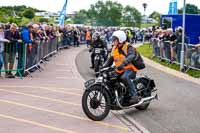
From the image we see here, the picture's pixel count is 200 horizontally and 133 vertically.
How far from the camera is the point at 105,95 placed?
33.0 feet

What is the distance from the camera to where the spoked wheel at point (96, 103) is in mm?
9930

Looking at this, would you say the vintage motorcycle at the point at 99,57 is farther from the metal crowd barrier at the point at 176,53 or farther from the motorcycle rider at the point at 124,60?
the motorcycle rider at the point at 124,60

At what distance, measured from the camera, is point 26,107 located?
11.1 metres

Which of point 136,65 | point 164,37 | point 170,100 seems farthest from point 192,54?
point 136,65

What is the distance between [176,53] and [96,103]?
12.8m

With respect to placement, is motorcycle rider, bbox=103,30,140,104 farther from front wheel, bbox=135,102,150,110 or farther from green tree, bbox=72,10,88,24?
green tree, bbox=72,10,88,24

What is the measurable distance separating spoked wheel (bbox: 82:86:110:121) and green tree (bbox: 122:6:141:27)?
6319 cm

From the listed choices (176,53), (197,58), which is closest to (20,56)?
(197,58)

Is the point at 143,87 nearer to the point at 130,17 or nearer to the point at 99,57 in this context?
the point at 99,57

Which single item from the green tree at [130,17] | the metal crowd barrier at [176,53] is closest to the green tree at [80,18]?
the green tree at [130,17]

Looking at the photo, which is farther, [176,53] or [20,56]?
[176,53]

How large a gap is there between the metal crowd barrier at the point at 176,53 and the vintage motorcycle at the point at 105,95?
8780 mm

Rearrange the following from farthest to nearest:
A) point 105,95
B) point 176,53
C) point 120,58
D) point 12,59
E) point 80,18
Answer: point 80,18 → point 176,53 → point 12,59 → point 120,58 → point 105,95

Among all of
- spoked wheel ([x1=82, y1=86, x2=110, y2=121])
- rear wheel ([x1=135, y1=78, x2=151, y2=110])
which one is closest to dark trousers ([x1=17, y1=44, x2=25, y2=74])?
rear wheel ([x1=135, y1=78, x2=151, y2=110])
